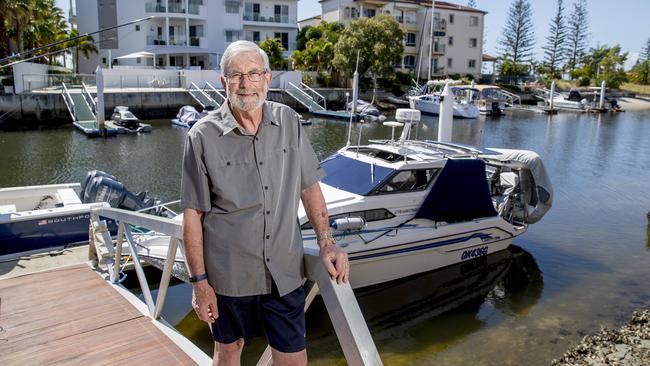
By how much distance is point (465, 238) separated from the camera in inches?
412

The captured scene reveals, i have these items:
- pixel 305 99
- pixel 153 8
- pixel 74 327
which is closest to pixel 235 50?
pixel 74 327

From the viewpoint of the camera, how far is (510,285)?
424 inches

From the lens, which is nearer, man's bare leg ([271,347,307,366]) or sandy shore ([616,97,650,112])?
man's bare leg ([271,347,307,366])

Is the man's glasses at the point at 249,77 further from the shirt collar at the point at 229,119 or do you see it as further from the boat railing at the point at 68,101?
the boat railing at the point at 68,101

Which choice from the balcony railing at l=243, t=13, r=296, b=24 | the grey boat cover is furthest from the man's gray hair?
the balcony railing at l=243, t=13, r=296, b=24

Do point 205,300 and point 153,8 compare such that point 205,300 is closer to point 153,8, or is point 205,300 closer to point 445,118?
point 445,118

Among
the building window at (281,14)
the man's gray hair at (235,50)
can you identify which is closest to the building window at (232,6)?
the building window at (281,14)

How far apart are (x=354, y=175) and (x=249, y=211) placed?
753cm

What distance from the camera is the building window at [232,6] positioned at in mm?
53750

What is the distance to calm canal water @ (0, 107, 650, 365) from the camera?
8.21m

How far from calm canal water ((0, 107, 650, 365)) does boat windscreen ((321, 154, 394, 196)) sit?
1.91 m

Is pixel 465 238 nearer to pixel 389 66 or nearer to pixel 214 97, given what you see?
pixel 214 97

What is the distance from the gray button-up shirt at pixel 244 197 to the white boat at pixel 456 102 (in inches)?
1605

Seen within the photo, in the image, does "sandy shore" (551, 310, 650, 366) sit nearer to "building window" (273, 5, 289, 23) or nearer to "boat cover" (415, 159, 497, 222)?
"boat cover" (415, 159, 497, 222)
